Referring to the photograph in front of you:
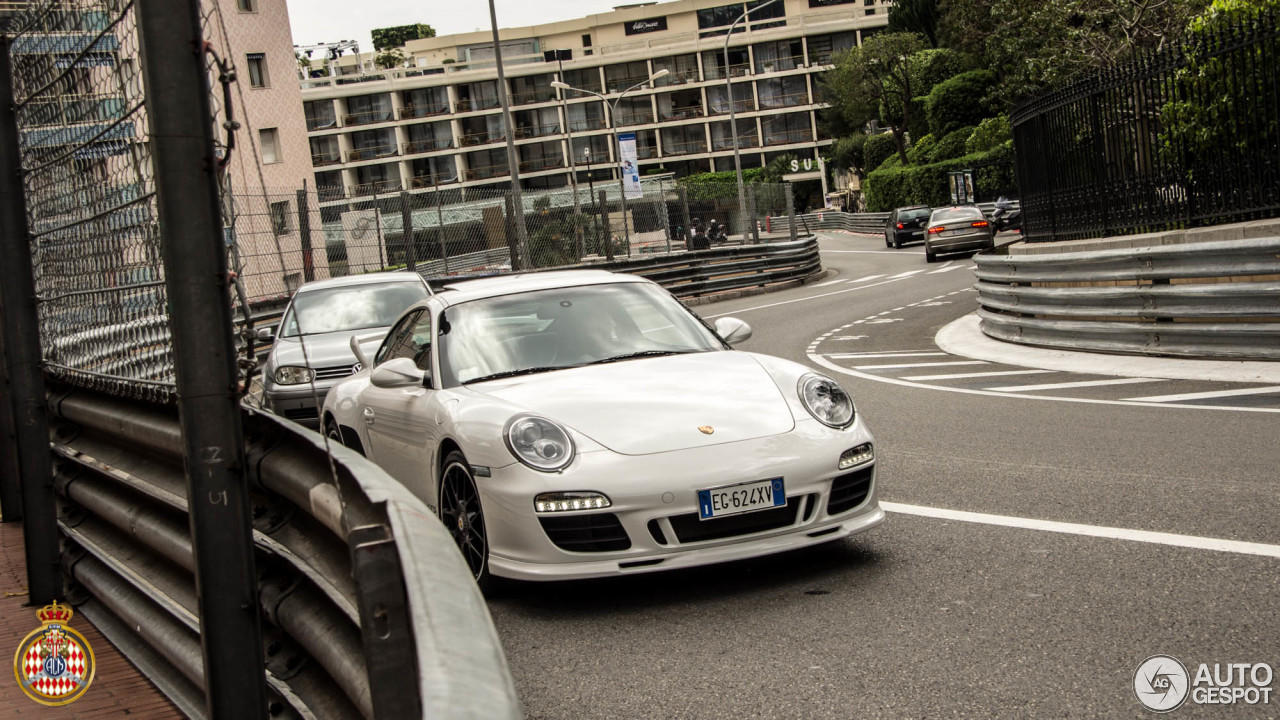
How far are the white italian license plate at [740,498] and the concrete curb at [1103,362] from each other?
20.2ft

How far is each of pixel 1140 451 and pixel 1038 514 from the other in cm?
176

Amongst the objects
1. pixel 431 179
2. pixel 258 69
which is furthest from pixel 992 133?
pixel 431 179

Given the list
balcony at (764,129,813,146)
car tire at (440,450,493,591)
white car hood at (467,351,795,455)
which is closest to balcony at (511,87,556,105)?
balcony at (764,129,813,146)

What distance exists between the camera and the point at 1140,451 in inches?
288

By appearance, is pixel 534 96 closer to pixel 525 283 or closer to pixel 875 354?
pixel 875 354

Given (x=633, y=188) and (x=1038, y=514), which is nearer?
(x=1038, y=514)

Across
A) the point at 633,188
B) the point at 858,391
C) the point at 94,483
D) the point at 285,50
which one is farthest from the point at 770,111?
the point at 94,483

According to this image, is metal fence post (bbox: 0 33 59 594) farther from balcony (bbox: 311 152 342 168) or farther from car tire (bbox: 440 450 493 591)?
balcony (bbox: 311 152 342 168)

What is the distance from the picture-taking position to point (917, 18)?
244ft

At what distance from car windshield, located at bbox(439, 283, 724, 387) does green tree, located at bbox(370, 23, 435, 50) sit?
441ft

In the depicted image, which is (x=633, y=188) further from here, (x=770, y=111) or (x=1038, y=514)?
(x=770, y=111)

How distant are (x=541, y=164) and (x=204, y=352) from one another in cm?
9584

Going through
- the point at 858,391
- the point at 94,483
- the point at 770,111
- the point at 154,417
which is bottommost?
the point at 858,391

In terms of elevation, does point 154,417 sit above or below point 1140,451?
above
